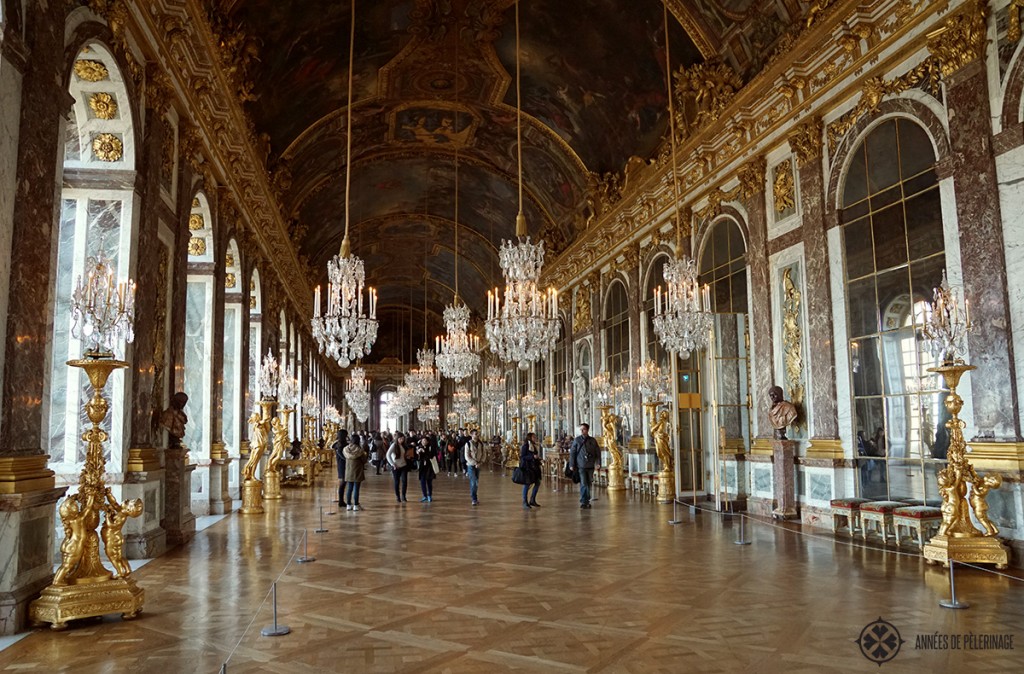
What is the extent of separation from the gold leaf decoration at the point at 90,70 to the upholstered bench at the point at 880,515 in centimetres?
918

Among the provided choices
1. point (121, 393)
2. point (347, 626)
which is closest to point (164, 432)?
point (121, 393)

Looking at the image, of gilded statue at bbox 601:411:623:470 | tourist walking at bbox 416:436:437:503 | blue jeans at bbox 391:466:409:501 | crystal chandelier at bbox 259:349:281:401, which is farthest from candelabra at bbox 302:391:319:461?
gilded statue at bbox 601:411:623:470

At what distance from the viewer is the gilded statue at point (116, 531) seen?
5293 millimetres

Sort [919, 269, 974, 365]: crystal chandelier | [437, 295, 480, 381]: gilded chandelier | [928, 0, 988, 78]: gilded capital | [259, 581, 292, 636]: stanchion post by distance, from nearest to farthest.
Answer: [259, 581, 292, 636]: stanchion post
[919, 269, 974, 365]: crystal chandelier
[928, 0, 988, 78]: gilded capital
[437, 295, 480, 381]: gilded chandelier

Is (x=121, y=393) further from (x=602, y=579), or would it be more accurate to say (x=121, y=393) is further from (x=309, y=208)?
(x=309, y=208)

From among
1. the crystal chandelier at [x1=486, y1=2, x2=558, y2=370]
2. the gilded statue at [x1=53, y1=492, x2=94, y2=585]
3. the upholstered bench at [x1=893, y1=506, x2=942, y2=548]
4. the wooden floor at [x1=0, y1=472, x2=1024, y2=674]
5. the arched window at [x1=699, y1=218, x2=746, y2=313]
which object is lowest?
the wooden floor at [x1=0, y1=472, x2=1024, y2=674]

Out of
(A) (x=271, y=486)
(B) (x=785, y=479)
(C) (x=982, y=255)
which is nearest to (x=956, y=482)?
(C) (x=982, y=255)

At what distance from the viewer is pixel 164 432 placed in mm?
8742

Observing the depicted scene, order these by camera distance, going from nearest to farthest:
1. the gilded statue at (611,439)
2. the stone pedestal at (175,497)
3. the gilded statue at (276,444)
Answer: the stone pedestal at (175,497) → the gilded statue at (276,444) → the gilded statue at (611,439)

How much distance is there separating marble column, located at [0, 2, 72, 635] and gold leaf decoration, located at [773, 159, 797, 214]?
9098mm

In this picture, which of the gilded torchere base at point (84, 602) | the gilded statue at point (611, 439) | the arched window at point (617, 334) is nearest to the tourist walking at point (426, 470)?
the gilded statue at point (611, 439)

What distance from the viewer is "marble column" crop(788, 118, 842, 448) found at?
9.54 m

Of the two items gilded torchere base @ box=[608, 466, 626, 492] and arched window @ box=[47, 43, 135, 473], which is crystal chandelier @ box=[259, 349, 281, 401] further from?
gilded torchere base @ box=[608, 466, 626, 492]

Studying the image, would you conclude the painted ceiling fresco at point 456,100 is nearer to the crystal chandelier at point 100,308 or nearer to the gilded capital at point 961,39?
the gilded capital at point 961,39
